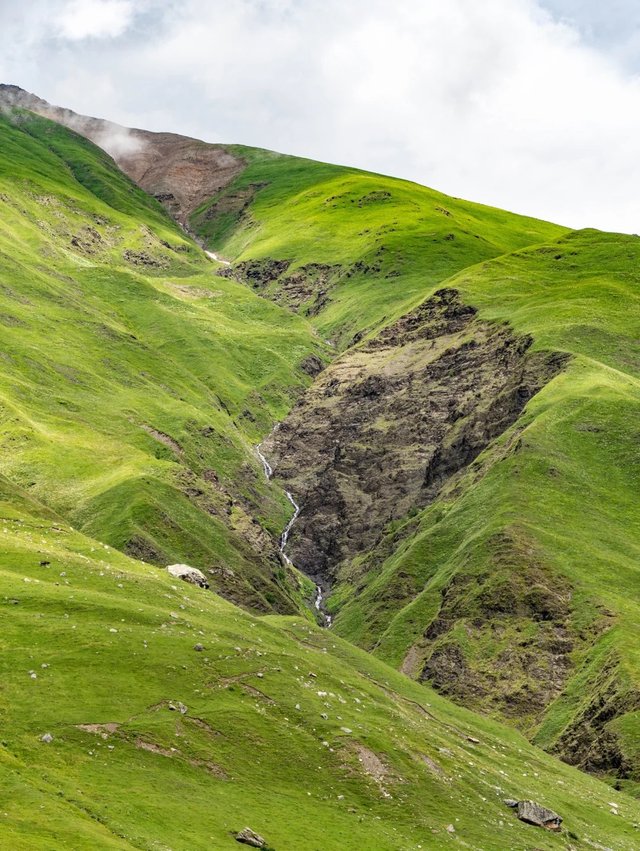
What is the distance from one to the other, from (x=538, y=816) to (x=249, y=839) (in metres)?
24.2

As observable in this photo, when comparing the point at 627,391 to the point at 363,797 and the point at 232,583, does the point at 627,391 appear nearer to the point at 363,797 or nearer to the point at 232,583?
the point at 232,583

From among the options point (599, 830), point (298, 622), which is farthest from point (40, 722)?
point (298, 622)

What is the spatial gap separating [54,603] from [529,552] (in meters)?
74.0

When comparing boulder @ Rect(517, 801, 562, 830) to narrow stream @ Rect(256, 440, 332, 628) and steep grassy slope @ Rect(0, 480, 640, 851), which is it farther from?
narrow stream @ Rect(256, 440, 332, 628)

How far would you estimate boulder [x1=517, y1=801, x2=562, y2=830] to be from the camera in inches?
2527

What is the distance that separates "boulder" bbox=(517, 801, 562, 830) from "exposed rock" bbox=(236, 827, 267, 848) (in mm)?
22038

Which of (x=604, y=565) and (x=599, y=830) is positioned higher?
(x=604, y=565)

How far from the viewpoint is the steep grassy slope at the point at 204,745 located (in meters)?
48.1

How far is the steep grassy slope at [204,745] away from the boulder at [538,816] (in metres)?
→ 1.07

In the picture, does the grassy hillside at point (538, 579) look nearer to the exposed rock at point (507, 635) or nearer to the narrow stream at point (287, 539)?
the exposed rock at point (507, 635)

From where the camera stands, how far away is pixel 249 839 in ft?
160

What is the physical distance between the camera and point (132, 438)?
164750mm

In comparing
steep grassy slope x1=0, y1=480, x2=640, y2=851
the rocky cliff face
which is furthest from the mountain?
the rocky cliff face

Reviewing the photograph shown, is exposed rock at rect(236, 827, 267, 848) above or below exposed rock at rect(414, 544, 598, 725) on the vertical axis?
below
